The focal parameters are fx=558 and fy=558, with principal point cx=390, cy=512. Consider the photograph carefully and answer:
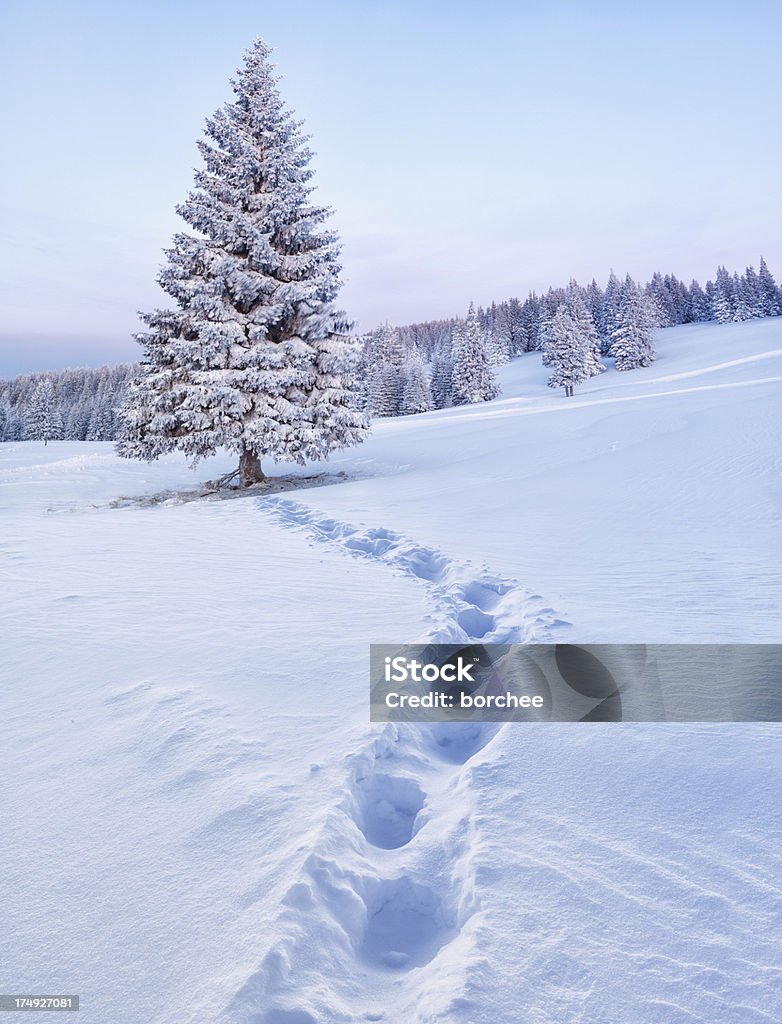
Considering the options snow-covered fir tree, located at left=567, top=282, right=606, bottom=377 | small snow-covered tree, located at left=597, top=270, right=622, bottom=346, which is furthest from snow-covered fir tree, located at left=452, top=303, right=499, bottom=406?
small snow-covered tree, located at left=597, top=270, right=622, bottom=346

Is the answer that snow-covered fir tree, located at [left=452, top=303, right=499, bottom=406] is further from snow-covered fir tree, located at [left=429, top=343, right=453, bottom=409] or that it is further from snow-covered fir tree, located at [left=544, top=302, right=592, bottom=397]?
snow-covered fir tree, located at [left=429, top=343, right=453, bottom=409]

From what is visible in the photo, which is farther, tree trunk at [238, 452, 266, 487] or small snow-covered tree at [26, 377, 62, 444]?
small snow-covered tree at [26, 377, 62, 444]

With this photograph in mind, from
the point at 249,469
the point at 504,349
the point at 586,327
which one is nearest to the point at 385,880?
the point at 249,469

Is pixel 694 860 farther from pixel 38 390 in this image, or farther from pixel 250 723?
pixel 38 390

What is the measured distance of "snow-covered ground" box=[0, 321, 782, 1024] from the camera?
154 cm

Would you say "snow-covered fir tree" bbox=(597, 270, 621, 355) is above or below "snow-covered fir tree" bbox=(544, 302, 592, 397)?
above

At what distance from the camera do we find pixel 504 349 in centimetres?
9000

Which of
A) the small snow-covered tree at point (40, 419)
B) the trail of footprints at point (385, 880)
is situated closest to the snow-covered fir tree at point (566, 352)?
the trail of footprints at point (385, 880)

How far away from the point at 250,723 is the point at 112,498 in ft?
40.9

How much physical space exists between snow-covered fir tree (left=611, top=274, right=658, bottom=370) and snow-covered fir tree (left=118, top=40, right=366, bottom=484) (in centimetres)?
5235

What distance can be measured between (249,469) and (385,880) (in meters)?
12.2

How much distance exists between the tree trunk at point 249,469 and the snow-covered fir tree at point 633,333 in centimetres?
5384

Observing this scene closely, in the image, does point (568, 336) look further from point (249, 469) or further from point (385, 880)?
point (385, 880)

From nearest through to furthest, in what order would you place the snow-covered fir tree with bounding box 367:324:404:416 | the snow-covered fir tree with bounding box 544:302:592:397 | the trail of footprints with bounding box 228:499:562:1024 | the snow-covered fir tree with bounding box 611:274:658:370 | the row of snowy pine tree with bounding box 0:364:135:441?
the trail of footprints with bounding box 228:499:562:1024 → the snow-covered fir tree with bounding box 544:302:592:397 → the snow-covered fir tree with bounding box 611:274:658:370 → the snow-covered fir tree with bounding box 367:324:404:416 → the row of snowy pine tree with bounding box 0:364:135:441
